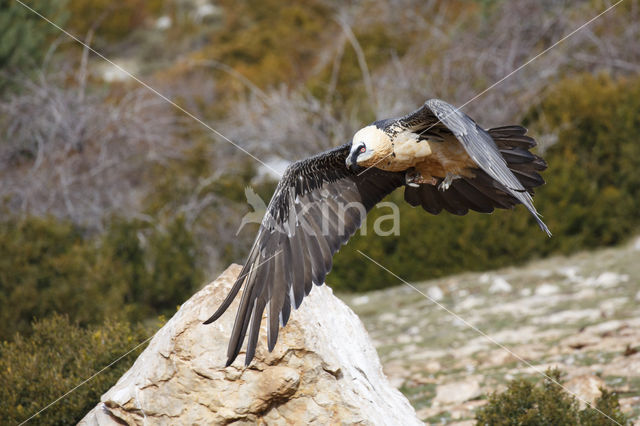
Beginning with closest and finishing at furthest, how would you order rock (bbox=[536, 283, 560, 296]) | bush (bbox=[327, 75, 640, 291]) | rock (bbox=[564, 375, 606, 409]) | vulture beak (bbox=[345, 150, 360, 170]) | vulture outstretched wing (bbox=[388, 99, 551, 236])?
1. vulture outstretched wing (bbox=[388, 99, 551, 236])
2. vulture beak (bbox=[345, 150, 360, 170])
3. rock (bbox=[564, 375, 606, 409])
4. rock (bbox=[536, 283, 560, 296])
5. bush (bbox=[327, 75, 640, 291])

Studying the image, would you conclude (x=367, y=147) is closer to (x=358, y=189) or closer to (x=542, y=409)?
(x=358, y=189)

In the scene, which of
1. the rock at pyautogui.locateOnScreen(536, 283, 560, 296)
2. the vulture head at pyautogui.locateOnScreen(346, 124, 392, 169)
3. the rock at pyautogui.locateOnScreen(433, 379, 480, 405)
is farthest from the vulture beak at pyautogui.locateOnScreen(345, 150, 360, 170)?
the rock at pyautogui.locateOnScreen(536, 283, 560, 296)

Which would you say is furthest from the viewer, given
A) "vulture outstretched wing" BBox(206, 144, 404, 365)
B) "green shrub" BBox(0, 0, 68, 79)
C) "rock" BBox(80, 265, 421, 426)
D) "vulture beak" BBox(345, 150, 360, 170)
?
"green shrub" BBox(0, 0, 68, 79)

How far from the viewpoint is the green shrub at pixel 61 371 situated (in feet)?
15.8

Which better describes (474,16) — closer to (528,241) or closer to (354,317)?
(528,241)

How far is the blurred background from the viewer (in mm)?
7781

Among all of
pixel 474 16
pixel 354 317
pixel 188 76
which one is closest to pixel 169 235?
pixel 354 317

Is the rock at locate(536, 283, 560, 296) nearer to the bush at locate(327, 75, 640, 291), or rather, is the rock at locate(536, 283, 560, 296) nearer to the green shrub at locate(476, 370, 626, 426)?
the bush at locate(327, 75, 640, 291)

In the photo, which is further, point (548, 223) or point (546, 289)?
point (548, 223)

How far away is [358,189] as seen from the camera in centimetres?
500

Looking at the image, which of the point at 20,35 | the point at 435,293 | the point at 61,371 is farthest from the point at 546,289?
Answer: the point at 20,35

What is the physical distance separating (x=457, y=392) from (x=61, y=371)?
2699 millimetres

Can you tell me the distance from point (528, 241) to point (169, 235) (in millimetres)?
4488

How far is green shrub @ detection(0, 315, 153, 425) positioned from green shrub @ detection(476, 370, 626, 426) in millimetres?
2345
